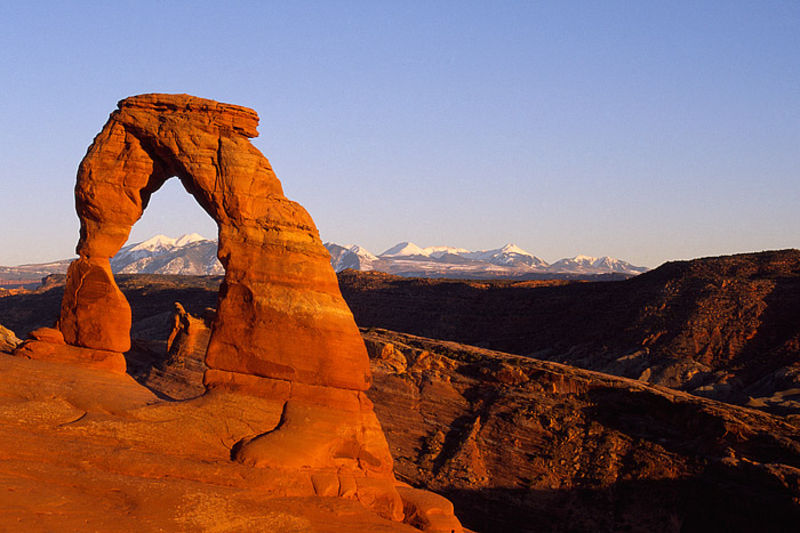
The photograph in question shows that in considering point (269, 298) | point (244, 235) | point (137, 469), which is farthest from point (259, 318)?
Answer: point (137, 469)

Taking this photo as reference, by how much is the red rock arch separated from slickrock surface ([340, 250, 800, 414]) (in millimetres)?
24064

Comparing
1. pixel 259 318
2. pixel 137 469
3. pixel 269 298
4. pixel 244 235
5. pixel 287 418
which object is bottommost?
pixel 137 469

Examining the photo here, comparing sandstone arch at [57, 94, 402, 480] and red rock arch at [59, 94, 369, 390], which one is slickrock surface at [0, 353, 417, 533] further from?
red rock arch at [59, 94, 369, 390]

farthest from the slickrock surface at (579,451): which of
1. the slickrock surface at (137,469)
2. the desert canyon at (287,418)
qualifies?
the slickrock surface at (137,469)

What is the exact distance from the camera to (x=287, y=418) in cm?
1577

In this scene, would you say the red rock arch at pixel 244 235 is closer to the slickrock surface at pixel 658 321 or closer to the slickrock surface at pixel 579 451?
the slickrock surface at pixel 579 451

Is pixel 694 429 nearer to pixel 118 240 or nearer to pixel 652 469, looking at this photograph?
pixel 652 469

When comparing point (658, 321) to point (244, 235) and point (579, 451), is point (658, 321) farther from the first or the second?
point (244, 235)

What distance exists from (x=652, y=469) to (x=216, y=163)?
Answer: 17116mm

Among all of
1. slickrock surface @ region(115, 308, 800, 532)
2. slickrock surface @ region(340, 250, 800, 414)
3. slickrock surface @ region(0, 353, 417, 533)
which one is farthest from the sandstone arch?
slickrock surface @ region(340, 250, 800, 414)

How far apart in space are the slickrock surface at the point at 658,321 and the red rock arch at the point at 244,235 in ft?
79.0

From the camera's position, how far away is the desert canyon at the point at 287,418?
1305 cm

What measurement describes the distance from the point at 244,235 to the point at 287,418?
180 inches

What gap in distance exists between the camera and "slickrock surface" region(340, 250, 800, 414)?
43.5m
